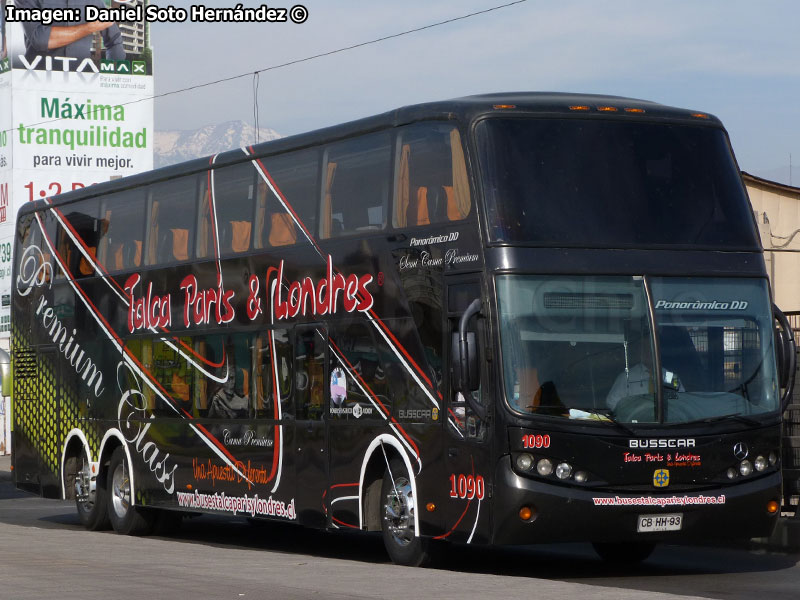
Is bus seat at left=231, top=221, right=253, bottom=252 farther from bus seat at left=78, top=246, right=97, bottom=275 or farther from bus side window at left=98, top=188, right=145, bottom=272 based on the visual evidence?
bus seat at left=78, top=246, right=97, bottom=275

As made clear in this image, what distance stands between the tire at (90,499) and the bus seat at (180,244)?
146 inches

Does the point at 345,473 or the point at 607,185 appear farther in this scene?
the point at 345,473

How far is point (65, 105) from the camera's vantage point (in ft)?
180

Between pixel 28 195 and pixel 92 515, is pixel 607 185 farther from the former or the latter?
pixel 28 195

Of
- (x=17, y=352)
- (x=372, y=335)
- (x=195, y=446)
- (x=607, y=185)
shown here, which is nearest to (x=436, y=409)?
(x=372, y=335)

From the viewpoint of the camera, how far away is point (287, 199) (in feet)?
52.7

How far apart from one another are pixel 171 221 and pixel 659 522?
25.8 feet

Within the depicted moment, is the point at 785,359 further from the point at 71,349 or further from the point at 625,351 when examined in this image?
the point at 71,349

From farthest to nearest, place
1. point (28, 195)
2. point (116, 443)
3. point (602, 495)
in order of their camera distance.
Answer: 1. point (28, 195)
2. point (116, 443)
3. point (602, 495)

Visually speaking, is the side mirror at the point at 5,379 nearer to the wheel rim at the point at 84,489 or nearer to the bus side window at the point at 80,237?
the wheel rim at the point at 84,489

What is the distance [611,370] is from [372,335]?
274 cm

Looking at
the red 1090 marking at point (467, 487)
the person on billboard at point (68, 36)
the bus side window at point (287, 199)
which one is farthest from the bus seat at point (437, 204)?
the person on billboard at point (68, 36)

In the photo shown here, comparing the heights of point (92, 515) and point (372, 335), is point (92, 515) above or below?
below

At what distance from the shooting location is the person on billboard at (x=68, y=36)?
55.0 metres
